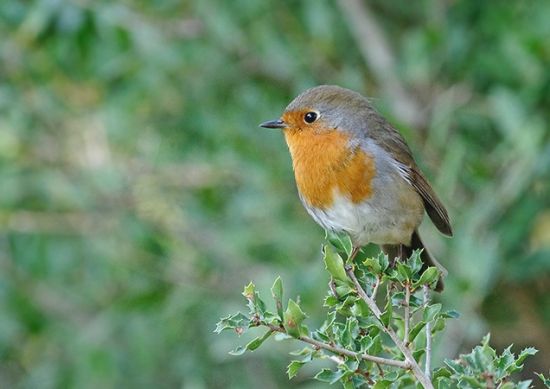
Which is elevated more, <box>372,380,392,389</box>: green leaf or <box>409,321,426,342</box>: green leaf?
<box>409,321,426,342</box>: green leaf

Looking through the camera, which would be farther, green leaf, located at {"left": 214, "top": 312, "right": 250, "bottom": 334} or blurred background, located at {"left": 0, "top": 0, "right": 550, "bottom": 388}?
blurred background, located at {"left": 0, "top": 0, "right": 550, "bottom": 388}

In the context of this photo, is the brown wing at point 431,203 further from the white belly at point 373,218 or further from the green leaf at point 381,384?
the green leaf at point 381,384

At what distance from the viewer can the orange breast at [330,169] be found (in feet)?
11.9

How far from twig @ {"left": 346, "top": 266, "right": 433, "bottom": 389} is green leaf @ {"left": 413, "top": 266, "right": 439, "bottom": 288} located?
0.11 metres

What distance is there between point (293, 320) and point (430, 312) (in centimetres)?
32

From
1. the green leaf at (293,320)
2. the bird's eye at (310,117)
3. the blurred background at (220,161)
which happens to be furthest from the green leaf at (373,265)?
the blurred background at (220,161)

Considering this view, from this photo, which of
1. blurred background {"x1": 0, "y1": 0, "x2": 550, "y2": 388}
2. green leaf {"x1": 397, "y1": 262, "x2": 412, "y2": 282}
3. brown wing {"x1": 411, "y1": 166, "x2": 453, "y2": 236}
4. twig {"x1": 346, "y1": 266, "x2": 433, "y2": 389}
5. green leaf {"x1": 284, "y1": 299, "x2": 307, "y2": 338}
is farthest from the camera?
blurred background {"x1": 0, "y1": 0, "x2": 550, "y2": 388}

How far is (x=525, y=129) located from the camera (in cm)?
469

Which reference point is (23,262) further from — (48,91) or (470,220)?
(470,220)

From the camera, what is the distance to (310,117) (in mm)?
3930

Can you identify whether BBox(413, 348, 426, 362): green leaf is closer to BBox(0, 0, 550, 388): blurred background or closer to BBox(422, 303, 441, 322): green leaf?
BBox(422, 303, 441, 322): green leaf

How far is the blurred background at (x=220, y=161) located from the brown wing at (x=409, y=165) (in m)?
0.73

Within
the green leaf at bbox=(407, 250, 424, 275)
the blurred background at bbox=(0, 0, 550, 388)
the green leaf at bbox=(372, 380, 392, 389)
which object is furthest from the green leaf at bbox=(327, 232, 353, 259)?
the blurred background at bbox=(0, 0, 550, 388)

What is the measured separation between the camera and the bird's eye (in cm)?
391
